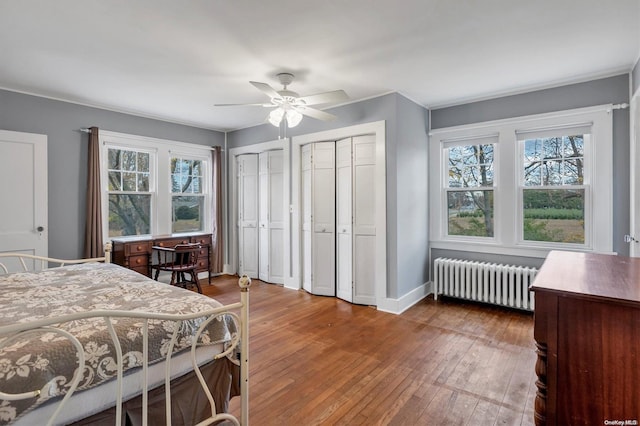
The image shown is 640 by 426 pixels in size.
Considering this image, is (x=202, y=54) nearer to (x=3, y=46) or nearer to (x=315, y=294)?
(x=3, y=46)

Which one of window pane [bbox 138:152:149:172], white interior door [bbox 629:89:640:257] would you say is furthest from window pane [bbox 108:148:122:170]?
white interior door [bbox 629:89:640:257]

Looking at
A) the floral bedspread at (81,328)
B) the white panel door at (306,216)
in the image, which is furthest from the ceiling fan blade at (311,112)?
the floral bedspread at (81,328)

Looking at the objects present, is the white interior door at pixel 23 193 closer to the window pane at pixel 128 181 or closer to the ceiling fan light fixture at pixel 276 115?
the window pane at pixel 128 181

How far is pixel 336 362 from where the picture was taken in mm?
2604

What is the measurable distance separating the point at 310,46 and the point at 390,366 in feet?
8.76

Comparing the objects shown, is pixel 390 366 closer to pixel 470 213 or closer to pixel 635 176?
pixel 470 213

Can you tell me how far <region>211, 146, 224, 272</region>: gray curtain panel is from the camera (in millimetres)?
5473

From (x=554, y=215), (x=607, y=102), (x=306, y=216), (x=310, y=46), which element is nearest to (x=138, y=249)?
(x=306, y=216)

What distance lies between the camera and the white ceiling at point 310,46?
2.14 meters

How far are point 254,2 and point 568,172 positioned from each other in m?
3.70

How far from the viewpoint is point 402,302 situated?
150 inches

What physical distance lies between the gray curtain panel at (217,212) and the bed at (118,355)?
3318mm

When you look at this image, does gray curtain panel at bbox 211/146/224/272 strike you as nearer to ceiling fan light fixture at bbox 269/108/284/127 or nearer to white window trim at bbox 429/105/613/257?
ceiling fan light fixture at bbox 269/108/284/127

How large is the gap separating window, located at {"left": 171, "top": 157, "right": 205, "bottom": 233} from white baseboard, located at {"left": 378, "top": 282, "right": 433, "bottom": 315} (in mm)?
3449
